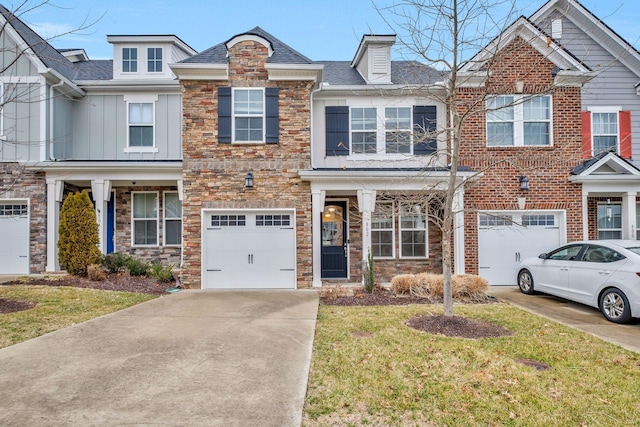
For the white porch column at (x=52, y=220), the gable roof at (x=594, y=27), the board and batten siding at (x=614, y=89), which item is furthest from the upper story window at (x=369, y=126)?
the white porch column at (x=52, y=220)

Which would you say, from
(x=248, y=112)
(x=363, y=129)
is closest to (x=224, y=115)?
(x=248, y=112)

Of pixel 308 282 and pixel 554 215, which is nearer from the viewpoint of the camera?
pixel 308 282

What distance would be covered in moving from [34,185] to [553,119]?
15154 mm

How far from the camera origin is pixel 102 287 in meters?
10.3

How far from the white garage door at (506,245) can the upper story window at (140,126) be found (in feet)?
34.4

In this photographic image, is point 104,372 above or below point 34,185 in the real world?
below

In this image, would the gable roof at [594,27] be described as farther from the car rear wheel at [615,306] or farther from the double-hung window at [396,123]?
the car rear wheel at [615,306]

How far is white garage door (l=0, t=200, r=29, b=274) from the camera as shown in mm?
12117

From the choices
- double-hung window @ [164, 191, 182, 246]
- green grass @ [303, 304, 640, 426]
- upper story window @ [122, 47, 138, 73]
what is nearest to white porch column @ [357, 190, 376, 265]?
green grass @ [303, 304, 640, 426]

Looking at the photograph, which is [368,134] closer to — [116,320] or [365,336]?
[365,336]

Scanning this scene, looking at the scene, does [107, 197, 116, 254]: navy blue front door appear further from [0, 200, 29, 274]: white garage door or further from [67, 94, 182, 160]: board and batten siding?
[0, 200, 29, 274]: white garage door

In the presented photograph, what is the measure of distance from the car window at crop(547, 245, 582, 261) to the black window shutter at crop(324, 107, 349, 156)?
6068 mm

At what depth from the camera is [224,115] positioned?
1073 cm

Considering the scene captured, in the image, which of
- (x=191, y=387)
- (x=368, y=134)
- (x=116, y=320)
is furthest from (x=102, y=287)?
(x=368, y=134)
